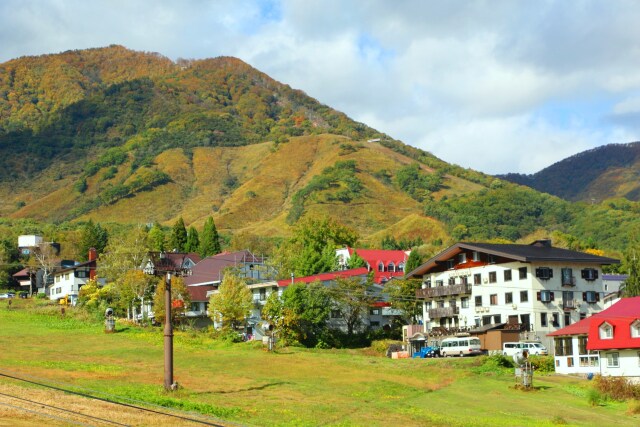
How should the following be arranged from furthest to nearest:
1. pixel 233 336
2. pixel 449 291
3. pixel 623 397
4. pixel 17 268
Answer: pixel 17 268, pixel 449 291, pixel 233 336, pixel 623 397

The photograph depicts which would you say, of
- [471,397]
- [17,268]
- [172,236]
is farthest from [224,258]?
[471,397]

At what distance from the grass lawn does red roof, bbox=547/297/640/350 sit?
3.33 metres

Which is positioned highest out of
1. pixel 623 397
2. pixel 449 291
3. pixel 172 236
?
pixel 172 236

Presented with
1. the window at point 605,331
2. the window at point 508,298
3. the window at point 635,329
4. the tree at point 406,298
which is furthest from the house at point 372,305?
the window at point 635,329

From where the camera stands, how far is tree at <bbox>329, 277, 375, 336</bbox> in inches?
3455

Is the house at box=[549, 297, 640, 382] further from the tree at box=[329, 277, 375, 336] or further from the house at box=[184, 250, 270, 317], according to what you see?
the house at box=[184, 250, 270, 317]

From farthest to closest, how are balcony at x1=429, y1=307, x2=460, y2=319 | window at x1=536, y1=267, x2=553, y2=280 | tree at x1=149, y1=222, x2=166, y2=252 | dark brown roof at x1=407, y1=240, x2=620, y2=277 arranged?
tree at x1=149, y1=222, x2=166, y2=252
balcony at x1=429, y1=307, x2=460, y2=319
window at x1=536, y1=267, x2=553, y2=280
dark brown roof at x1=407, y1=240, x2=620, y2=277

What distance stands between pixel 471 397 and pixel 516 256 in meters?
32.7

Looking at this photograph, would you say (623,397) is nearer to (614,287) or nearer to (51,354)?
(51,354)

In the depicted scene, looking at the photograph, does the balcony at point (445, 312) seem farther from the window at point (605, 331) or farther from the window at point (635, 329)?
the window at point (635, 329)

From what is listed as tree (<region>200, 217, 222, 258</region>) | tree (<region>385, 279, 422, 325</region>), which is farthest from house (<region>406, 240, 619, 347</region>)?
tree (<region>200, 217, 222, 258</region>)

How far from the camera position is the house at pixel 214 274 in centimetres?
10231

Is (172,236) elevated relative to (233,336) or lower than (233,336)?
elevated

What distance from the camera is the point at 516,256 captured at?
80000mm
